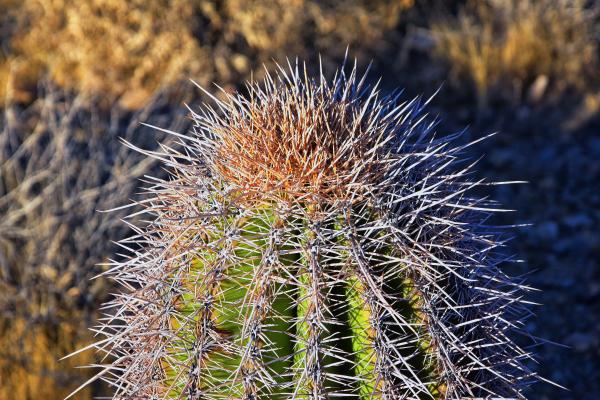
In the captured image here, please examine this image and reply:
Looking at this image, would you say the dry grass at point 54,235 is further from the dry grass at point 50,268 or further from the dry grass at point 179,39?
the dry grass at point 179,39

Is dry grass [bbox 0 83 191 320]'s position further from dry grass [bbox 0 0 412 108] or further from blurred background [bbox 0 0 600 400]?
dry grass [bbox 0 0 412 108]

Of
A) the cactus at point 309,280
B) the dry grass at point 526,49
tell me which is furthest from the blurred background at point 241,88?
the cactus at point 309,280

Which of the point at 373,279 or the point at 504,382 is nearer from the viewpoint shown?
the point at 373,279

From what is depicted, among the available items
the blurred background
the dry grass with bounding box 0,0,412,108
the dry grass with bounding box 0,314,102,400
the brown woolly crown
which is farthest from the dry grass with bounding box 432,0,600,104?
the brown woolly crown

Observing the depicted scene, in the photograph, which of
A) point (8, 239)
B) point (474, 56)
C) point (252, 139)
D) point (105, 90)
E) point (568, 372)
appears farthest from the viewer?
point (105, 90)

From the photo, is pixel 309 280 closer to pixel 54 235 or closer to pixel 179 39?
pixel 54 235

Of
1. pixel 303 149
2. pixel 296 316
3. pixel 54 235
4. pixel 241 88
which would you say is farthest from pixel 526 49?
pixel 296 316

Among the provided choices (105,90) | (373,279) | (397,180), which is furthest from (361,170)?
(105,90)

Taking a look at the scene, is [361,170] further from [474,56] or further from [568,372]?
[474,56]
